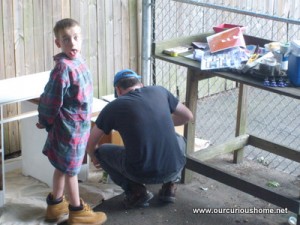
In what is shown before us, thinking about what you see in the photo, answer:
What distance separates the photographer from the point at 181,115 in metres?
4.71

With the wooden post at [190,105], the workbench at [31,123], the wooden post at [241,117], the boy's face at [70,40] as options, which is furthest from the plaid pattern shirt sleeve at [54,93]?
the wooden post at [241,117]

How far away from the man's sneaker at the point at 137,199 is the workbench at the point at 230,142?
18.0 inches

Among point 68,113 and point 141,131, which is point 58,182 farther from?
point 141,131

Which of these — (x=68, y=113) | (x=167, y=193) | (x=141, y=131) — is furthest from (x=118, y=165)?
(x=68, y=113)

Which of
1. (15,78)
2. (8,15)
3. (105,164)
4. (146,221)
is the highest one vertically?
(8,15)

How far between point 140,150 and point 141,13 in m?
2.20

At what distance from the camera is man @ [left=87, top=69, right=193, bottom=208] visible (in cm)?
436

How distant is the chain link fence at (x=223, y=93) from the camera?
6410 mm

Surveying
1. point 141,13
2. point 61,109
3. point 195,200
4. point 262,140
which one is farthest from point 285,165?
point 61,109

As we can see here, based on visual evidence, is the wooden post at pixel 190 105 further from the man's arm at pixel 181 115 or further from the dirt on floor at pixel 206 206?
the man's arm at pixel 181 115

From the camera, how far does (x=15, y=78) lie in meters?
5.04

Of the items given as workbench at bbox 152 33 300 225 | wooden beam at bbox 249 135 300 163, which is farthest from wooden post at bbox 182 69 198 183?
wooden beam at bbox 249 135 300 163

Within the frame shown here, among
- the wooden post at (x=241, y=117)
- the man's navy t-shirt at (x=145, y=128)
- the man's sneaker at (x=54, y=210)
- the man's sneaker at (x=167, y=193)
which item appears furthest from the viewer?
the wooden post at (x=241, y=117)

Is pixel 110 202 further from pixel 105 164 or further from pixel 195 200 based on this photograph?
pixel 195 200
